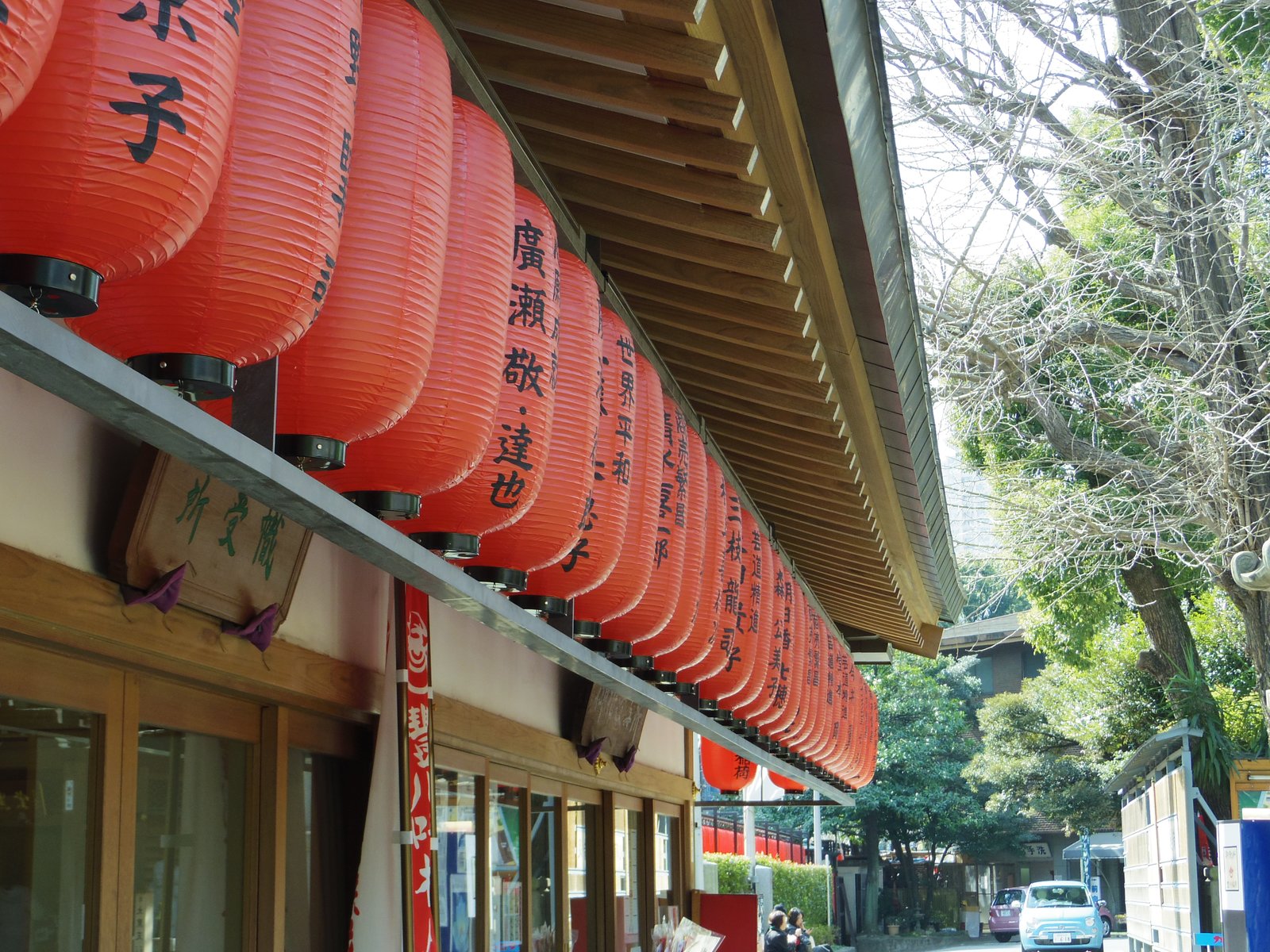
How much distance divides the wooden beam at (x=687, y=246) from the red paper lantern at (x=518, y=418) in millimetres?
1368

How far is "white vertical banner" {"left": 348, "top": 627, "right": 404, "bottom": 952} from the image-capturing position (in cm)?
449

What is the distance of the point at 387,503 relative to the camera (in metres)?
2.59

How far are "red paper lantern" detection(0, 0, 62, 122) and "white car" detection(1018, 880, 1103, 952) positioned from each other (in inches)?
1230

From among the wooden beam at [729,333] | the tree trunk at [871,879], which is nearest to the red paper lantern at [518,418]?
the wooden beam at [729,333]

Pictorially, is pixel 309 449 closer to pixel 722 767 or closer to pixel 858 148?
pixel 858 148

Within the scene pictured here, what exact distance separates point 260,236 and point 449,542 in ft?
3.82

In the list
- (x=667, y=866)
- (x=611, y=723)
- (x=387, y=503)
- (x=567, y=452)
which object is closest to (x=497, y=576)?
(x=567, y=452)

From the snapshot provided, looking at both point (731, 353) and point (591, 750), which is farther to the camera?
point (591, 750)

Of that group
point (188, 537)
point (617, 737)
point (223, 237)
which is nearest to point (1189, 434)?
point (617, 737)

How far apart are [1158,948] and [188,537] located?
58.2ft

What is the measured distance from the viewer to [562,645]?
143 inches

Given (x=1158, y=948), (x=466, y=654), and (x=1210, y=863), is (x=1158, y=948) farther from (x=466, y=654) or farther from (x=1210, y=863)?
(x=466, y=654)

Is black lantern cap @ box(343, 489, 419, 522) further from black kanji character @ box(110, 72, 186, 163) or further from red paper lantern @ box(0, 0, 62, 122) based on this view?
red paper lantern @ box(0, 0, 62, 122)

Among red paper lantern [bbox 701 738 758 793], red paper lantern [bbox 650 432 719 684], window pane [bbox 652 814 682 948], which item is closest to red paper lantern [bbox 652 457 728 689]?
red paper lantern [bbox 650 432 719 684]
